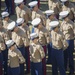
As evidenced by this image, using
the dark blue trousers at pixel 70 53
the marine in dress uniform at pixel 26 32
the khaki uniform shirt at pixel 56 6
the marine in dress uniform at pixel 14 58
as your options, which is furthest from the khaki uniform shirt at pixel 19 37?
the khaki uniform shirt at pixel 56 6

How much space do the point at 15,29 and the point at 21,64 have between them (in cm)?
104

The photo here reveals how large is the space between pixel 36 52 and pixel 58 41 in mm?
775

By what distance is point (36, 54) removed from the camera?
1031 cm

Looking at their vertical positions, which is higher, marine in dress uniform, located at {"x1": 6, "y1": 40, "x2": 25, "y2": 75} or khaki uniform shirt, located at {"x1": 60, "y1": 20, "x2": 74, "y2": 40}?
khaki uniform shirt, located at {"x1": 60, "y1": 20, "x2": 74, "y2": 40}

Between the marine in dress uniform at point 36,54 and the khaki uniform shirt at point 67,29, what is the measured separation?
4.15 feet

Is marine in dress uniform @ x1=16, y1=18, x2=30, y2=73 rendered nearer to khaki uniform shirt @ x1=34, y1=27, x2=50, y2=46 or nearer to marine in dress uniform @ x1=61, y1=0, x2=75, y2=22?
khaki uniform shirt @ x1=34, y1=27, x2=50, y2=46

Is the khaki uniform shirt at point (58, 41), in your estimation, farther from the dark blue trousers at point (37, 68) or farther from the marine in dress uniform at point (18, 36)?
the marine in dress uniform at point (18, 36)

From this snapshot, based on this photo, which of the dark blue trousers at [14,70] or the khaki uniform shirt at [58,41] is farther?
the khaki uniform shirt at [58,41]

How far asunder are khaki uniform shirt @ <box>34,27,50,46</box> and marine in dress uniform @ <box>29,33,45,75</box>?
67 centimetres

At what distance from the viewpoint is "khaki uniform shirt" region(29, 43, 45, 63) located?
33.7 feet

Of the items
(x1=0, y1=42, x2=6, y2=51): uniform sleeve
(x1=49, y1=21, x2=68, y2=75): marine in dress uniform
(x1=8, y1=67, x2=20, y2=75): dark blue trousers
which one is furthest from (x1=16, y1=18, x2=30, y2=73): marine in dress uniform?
(x1=8, y1=67, x2=20, y2=75): dark blue trousers

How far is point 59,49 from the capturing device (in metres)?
10.7

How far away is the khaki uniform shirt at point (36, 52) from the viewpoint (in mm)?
10258

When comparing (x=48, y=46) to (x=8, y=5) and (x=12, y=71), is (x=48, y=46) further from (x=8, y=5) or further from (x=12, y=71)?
(x=8, y=5)
